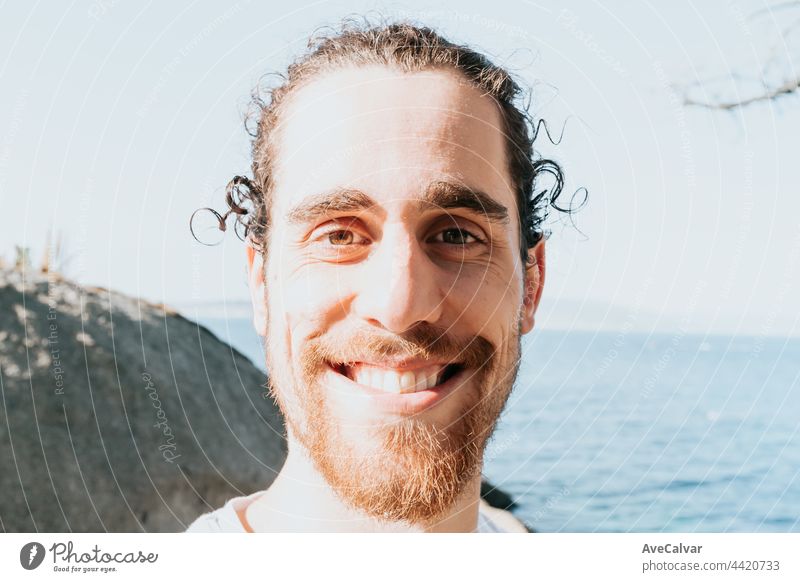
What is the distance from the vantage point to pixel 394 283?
1488mm


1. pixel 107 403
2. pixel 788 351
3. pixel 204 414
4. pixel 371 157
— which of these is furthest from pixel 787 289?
pixel 788 351

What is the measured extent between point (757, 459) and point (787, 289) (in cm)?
1064

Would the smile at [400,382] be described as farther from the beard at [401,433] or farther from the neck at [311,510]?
the neck at [311,510]

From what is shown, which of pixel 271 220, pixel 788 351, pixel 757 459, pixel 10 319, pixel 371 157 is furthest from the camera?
pixel 788 351

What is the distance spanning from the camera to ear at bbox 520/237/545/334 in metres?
1.69

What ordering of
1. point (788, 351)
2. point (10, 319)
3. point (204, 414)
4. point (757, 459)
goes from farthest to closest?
point (788, 351) → point (757, 459) → point (204, 414) → point (10, 319)

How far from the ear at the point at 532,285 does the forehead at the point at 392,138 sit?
0.19m

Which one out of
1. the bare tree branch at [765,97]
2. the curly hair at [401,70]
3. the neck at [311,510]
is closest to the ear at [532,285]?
the curly hair at [401,70]

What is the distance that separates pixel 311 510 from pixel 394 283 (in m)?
0.50

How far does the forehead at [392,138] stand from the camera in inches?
57.9

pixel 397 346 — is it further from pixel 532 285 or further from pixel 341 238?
pixel 532 285

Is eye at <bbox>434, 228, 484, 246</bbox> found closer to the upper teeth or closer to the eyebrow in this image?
the eyebrow
